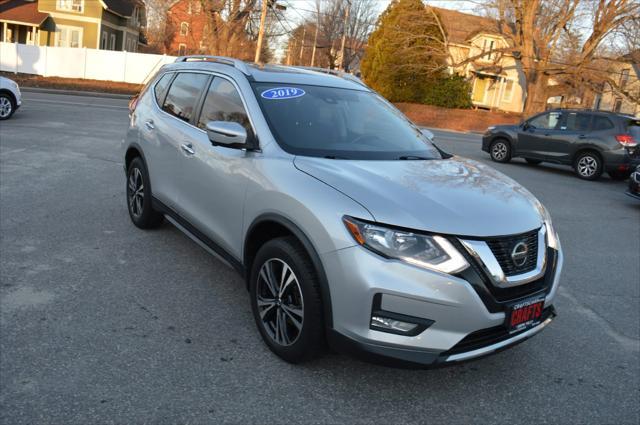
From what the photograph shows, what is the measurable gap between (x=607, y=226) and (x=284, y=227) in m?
6.90

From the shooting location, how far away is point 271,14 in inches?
1555

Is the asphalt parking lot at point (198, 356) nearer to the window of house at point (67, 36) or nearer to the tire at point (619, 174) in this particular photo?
the tire at point (619, 174)

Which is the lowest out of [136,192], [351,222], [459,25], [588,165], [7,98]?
[136,192]

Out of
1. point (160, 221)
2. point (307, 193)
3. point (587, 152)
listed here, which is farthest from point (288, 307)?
point (587, 152)

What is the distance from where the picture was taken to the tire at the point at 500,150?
1605 centimetres

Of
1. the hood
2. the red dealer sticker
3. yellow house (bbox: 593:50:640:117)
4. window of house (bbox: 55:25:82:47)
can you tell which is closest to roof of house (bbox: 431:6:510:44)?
yellow house (bbox: 593:50:640:117)

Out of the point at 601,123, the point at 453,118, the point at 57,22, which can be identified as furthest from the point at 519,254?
the point at 57,22

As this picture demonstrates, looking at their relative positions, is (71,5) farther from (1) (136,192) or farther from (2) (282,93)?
(2) (282,93)

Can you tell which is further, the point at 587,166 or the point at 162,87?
the point at 587,166

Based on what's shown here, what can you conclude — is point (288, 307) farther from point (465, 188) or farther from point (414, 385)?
point (465, 188)

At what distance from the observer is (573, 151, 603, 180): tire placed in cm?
1390

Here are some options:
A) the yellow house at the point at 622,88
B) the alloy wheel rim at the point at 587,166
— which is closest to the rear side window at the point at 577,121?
the alloy wheel rim at the point at 587,166

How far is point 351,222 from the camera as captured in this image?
309 cm

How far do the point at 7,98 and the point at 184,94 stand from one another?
10.6 meters
